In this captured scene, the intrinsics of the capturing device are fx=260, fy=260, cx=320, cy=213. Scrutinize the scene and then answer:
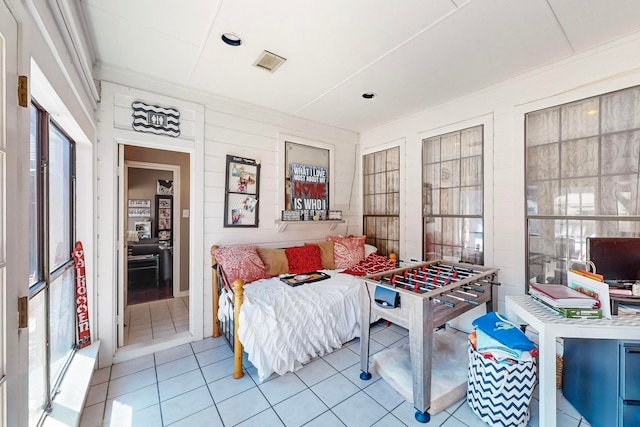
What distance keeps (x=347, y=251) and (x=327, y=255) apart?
11.5 inches

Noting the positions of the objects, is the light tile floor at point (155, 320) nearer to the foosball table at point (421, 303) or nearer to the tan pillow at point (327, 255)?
the tan pillow at point (327, 255)

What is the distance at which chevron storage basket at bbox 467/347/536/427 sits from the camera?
66.5 inches

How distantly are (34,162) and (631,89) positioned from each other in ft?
13.8

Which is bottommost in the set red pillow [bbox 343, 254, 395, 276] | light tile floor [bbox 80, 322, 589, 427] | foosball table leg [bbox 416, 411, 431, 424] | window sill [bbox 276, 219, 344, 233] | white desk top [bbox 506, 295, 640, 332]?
light tile floor [bbox 80, 322, 589, 427]

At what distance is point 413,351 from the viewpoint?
1833 millimetres

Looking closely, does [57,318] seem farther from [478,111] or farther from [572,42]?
[572,42]

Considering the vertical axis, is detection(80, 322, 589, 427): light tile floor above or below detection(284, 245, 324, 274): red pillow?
below

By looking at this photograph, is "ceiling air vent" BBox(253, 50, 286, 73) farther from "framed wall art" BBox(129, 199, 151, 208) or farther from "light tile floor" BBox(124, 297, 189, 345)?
"framed wall art" BBox(129, 199, 151, 208)

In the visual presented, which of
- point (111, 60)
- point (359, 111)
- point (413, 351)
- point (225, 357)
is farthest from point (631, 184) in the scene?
point (111, 60)

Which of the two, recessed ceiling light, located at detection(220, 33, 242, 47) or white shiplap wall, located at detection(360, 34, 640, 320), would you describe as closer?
recessed ceiling light, located at detection(220, 33, 242, 47)

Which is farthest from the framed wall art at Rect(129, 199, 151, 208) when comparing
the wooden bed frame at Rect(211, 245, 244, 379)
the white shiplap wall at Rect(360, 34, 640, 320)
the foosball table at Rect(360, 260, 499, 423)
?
the white shiplap wall at Rect(360, 34, 640, 320)

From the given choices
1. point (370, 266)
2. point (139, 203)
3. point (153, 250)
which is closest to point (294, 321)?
point (370, 266)

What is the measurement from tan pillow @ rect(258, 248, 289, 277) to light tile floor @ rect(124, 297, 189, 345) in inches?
48.2

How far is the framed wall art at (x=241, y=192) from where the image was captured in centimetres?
312
